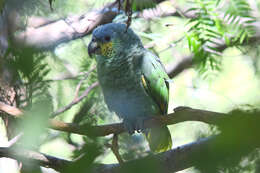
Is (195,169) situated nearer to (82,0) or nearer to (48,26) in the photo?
(48,26)

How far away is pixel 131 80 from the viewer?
1948 mm

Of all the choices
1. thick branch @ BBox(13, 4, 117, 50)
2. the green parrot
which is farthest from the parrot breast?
thick branch @ BBox(13, 4, 117, 50)

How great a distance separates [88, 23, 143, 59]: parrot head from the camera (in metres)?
2.04

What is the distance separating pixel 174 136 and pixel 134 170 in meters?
3.18

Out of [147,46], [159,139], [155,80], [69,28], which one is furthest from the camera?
[69,28]

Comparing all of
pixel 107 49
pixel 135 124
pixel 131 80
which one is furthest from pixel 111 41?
pixel 135 124

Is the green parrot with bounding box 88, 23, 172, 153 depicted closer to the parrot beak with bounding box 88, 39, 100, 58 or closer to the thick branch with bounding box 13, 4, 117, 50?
the parrot beak with bounding box 88, 39, 100, 58

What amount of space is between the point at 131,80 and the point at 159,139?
45 cm

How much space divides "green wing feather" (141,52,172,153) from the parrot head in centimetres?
17

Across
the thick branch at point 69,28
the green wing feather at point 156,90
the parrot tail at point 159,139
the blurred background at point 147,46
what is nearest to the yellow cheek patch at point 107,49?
the blurred background at point 147,46

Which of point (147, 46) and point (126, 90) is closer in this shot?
point (126, 90)

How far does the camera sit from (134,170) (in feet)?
1.14

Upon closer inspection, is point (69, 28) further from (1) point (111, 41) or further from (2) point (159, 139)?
(2) point (159, 139)

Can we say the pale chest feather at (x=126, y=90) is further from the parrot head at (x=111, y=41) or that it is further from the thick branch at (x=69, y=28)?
the thick branch at (x=69, y=28)
